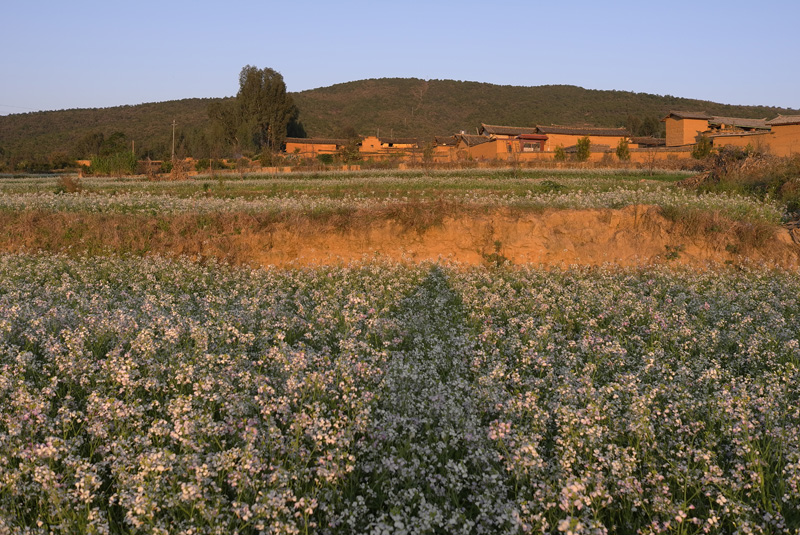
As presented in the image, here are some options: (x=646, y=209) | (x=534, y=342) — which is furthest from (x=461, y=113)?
(x=534, y=342)

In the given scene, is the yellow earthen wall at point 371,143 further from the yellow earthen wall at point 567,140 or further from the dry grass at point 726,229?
the dry grass at point 726,229

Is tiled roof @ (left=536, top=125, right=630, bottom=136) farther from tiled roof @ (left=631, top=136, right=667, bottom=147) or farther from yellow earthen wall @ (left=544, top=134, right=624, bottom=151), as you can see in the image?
tiled roof @ (left=631, top=136, right=667, bottom=147)

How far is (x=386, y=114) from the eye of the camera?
361 feet

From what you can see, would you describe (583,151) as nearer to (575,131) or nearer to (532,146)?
(532,146)

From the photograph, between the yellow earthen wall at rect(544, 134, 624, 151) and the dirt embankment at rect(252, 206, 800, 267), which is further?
the yellow earthen wall at rect(544, 134, 624, 151)

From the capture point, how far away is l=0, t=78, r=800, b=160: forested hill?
9112 centimetres

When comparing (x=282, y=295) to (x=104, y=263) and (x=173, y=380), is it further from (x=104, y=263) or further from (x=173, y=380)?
(x=104, y=263)

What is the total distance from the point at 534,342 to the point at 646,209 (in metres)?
9.24

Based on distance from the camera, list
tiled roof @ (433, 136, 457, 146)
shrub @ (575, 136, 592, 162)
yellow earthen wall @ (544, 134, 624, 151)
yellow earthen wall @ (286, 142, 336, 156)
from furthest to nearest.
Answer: yellow earthen wall @ (286, 142, 336, 156) → tiled roof @ (433, 136, 457, 146) → yellow earthen wall @ (544, 134, 624, 151) → shrub @ (575, 136, 592, 162)

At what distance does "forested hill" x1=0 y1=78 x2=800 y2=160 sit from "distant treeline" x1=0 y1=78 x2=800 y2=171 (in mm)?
206

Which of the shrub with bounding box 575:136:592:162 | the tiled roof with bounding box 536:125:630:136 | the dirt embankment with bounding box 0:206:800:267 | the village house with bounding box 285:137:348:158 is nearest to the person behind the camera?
the dirt embankment with bounding box 0:206:800:267

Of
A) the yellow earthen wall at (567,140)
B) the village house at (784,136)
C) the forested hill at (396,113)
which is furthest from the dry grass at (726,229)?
the forested hill at (396,113)

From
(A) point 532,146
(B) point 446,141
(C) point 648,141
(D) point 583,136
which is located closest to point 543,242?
(A) point 532,146

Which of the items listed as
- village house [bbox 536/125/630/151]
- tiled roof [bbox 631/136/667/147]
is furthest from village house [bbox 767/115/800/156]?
tiled roof [bbox 631/136/667/147]
